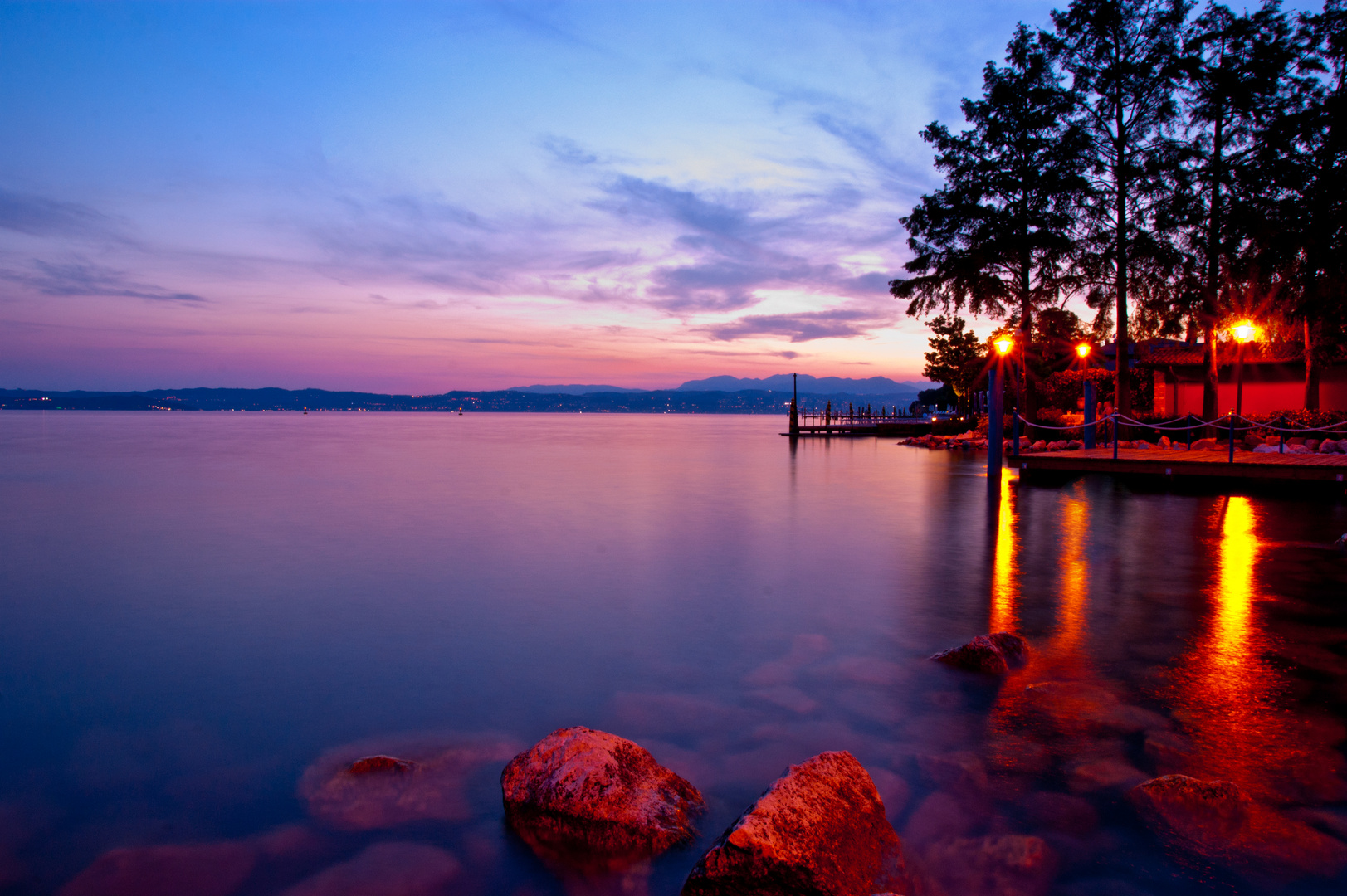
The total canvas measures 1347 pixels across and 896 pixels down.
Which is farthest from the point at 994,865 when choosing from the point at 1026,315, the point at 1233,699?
the point at 1026,315

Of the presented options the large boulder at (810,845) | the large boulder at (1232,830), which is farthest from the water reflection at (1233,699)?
the large boulder at (810,845)

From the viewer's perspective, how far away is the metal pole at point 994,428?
840 inches

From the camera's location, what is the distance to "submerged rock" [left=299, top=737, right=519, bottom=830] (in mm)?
4496

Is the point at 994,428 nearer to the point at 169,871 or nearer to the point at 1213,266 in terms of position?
the point at 1213,266

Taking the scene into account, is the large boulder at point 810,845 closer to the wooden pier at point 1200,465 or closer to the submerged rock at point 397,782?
the submerged rock at point 397,782

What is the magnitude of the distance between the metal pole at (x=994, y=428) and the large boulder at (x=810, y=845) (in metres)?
18.9

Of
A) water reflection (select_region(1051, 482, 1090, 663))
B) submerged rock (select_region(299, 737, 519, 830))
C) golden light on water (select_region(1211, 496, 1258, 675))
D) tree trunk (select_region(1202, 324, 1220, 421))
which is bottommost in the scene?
submerged rock (select_region(299, 737, 519, 830))

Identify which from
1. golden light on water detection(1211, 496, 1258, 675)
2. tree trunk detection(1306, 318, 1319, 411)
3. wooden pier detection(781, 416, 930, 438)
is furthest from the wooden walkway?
wooden pier detection(781, 416, 930, 438)

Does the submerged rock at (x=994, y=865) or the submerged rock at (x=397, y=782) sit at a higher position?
the submerged rock at (x=994, y=865)

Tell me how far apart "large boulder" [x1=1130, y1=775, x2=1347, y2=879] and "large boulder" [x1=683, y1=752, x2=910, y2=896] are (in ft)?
4.94

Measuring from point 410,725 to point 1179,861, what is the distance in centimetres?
486

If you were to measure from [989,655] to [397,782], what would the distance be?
A: 4.72m

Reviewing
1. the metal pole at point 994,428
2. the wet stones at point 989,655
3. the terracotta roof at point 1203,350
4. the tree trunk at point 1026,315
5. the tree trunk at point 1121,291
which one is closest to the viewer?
the wet stones at point 989,655

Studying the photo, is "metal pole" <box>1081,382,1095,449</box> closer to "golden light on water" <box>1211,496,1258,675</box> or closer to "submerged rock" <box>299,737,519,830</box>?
"golden light on water" <box>1211,496,1258,675</box>
